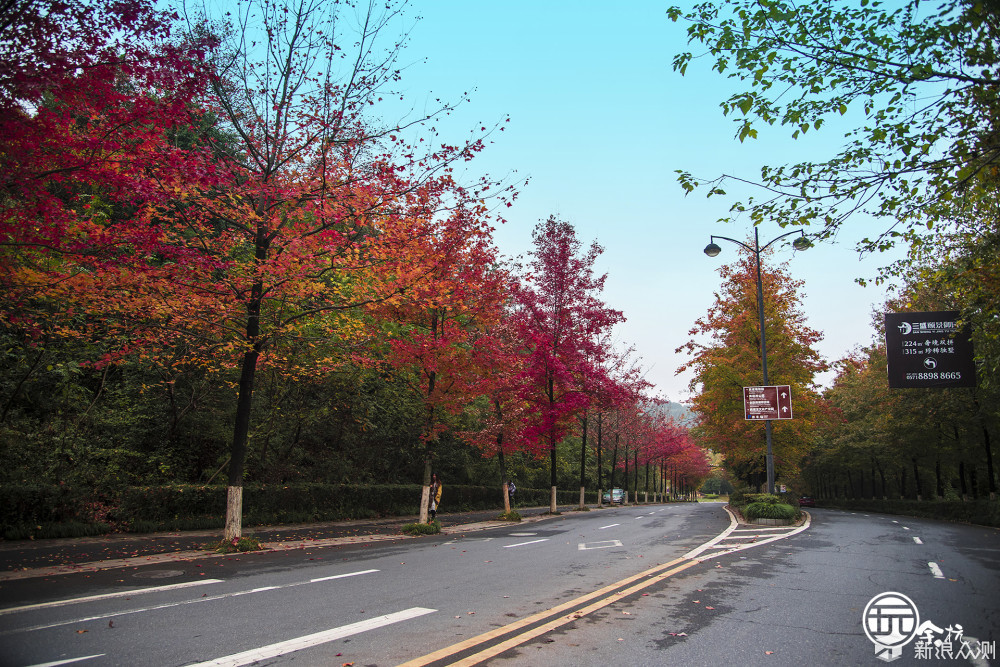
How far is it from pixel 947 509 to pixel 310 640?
36.2 metres

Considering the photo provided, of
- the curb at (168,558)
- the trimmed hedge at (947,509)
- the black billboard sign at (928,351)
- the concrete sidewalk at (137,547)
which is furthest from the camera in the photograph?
the trimmed hedge at (947,509)

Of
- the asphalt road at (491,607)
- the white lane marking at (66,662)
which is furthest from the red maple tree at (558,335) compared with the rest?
the white lane marking at (66,662)

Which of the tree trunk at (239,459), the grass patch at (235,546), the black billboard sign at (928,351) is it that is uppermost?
the black billboard sign at (928,351)

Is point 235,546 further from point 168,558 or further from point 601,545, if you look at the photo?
point 601,545

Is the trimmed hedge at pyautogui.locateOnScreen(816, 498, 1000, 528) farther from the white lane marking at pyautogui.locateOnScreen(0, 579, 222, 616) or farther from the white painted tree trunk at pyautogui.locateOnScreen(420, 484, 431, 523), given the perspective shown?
the white lane marking at pyautogui.locateOnScreen(0, 579, 222, 616)

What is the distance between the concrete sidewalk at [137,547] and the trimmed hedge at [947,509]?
2443cm

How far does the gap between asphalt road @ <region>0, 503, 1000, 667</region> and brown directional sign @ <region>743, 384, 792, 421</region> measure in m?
8.21

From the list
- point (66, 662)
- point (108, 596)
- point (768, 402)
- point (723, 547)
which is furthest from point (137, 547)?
point (768, 402)

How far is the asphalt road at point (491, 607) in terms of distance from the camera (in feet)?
16.3

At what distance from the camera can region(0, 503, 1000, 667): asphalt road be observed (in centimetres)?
497

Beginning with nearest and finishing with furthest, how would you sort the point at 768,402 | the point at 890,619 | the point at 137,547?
1. the point at 890,619
2. the point at 137,547
3. the point at 768,402

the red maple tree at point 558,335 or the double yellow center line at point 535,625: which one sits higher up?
the red maple tree at point 558,335

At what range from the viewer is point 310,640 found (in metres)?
5.26

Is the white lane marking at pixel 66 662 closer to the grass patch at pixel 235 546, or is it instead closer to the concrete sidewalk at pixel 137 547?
the concrete sidewalk at pixel 137 547
